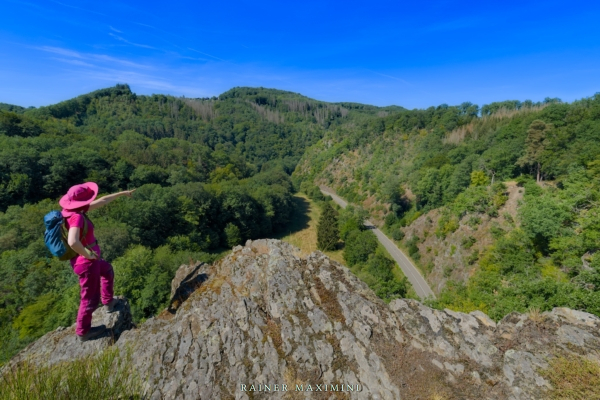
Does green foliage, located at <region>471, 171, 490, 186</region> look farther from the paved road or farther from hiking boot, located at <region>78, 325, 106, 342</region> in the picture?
hiking boot, located at <region>78, 325, 106, 342</region>

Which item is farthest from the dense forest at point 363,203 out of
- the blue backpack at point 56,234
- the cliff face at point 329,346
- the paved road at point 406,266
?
the cliff face at point 329,346

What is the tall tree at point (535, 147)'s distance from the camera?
31484 mm

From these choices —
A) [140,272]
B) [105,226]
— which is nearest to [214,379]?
[140,272]

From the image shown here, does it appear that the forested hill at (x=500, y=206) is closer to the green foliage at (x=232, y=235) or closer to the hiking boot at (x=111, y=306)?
the hiking boot at (x=111, y=306)

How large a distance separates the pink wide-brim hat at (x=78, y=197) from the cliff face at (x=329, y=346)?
3436mm

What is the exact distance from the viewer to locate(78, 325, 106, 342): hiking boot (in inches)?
242

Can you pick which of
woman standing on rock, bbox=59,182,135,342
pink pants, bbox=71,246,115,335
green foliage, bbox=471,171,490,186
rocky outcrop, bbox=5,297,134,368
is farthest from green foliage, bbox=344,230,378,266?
pink pants, bbox=71,246,115,335

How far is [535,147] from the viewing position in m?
32.0

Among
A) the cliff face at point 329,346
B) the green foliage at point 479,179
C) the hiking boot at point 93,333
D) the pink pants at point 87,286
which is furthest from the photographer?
the green foliage at point 479,179

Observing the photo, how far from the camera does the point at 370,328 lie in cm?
711

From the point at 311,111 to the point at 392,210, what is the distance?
164248mm

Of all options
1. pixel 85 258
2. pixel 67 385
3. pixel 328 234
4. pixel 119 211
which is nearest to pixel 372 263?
pixel 328 234

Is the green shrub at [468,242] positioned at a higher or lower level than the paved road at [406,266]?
higher

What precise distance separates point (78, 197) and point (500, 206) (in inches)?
1517
